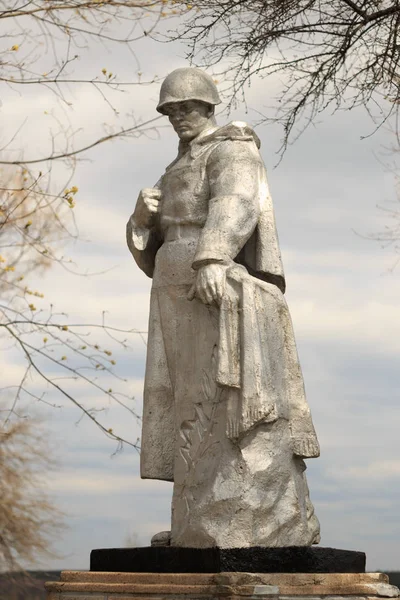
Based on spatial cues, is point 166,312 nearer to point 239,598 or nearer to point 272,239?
point 272,239

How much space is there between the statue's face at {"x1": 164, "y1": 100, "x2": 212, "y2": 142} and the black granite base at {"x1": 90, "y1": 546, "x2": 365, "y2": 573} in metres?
2.50

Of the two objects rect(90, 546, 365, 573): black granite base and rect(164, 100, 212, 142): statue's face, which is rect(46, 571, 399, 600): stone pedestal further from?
rect(164, 100, 212, 142): statue's face

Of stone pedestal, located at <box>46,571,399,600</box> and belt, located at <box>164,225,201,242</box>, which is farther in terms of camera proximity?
belt, located at <box>164,225,201,242</box>

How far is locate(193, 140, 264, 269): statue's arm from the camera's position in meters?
7.97

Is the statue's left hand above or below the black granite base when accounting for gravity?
above

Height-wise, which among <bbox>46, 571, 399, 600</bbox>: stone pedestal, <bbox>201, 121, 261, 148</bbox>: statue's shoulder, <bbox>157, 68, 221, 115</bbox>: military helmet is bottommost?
<bbox>46, 571, 399, 600</bbox>: stone pedestal

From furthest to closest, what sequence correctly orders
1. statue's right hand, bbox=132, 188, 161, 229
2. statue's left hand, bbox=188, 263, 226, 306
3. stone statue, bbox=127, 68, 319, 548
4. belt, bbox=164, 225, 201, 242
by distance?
1. statue's right hand, bbox=132, 188, 161, 229
2. belt, bbox=164, 225, 201, 242
3. statue's left hand, bbox=188, 263, 226, 306
4. stone statue, bbox=127, 68, 319, 548

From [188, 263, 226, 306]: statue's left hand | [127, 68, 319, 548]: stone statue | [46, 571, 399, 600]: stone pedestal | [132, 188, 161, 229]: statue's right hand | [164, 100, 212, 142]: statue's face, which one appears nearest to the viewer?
[46, 571, 399, 600]: stone pedestal

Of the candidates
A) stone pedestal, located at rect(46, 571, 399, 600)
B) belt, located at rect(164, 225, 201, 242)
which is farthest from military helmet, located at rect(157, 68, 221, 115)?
stone pedestal, located at rect(46, 571, 399, 600)

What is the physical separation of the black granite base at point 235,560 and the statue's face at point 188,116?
250 centimetres

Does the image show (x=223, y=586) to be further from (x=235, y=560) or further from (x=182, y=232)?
(x=182, y=232)

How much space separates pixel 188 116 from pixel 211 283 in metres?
1.19

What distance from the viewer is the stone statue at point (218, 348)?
771 cm

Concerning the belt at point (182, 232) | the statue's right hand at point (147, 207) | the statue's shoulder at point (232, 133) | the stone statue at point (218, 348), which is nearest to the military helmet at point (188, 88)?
the stone statue at point (218, 348)
